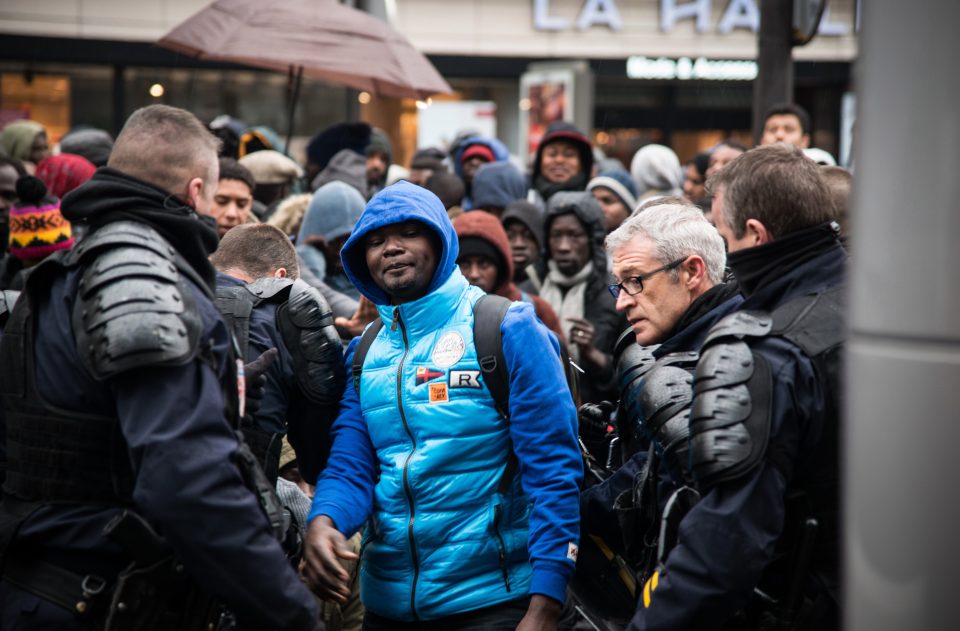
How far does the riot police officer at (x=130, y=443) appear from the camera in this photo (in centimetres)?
274

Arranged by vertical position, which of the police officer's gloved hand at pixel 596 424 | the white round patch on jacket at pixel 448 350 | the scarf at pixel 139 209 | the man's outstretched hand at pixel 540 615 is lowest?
the man's outstretched hand at pixel 540 615

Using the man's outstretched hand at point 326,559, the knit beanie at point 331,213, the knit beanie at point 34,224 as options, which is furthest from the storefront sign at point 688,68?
the man's outstretched hand at point 326,559

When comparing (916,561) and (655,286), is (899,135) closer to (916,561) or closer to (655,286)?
(916,561)

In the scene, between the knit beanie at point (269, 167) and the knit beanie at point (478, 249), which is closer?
the knit beanie at point (478, 249)

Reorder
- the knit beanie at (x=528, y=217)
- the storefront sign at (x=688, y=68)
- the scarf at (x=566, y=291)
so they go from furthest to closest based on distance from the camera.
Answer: the storefront sign at (x=688, y=68) < the knit beanie at (x=528, y=217) < the scarf at (x=566, y=291)

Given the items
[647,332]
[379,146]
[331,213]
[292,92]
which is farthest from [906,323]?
[379,146]

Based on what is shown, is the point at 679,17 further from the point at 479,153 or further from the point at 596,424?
the point at 596,424

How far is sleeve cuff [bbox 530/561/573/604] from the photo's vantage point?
3395 millimetres

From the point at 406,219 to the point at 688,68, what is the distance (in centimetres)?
2057

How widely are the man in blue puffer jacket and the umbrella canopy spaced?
4884 millimetres

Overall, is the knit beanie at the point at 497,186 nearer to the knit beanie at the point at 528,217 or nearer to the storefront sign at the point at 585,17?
the knit beanie at the point at 528,217

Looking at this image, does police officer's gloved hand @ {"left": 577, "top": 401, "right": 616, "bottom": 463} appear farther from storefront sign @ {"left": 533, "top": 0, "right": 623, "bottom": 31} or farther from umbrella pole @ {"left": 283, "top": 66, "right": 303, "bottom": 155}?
storefront sign @ {"left": 533, "top": 0, "right": 623, "bottom": 31}

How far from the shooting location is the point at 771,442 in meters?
2.73

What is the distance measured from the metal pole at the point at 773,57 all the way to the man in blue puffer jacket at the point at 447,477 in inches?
194
